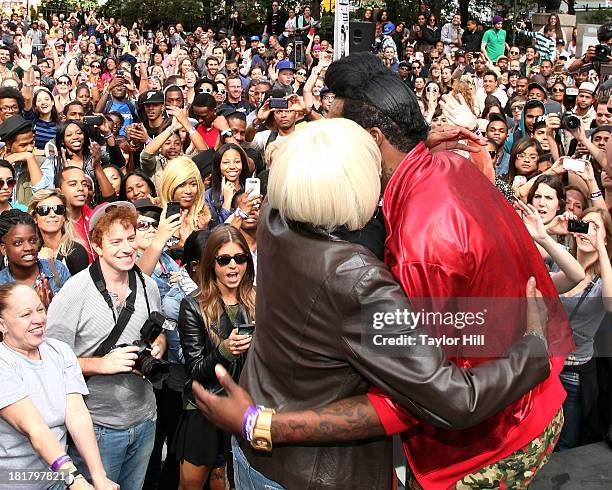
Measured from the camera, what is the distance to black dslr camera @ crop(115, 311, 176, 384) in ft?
11.3

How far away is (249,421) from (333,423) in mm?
226

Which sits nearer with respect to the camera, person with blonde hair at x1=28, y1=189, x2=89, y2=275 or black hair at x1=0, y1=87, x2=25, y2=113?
person with blonde hair at x1=28, y1=189, x2=89, y2=275

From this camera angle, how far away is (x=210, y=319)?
12.3 ft

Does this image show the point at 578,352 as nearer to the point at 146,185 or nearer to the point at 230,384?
the point at 230,384

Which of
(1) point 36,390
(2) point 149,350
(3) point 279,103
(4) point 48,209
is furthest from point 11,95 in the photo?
(1) point 36,390

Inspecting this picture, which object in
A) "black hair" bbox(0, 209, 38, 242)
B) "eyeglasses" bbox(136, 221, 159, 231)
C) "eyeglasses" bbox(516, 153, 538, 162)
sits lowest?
"eyeglasses" bbox(516, 153, 538, 162)

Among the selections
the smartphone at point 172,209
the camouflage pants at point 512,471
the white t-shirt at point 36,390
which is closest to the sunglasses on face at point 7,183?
the smartphone at point 172,209

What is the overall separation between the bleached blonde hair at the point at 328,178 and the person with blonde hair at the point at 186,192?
3538mm

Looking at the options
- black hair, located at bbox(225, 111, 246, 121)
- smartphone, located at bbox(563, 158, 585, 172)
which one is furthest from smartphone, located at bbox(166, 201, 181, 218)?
black hair, located at bbox(225, 111, 246, 121)

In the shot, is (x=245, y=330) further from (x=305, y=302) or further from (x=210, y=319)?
(x=305, y=302)

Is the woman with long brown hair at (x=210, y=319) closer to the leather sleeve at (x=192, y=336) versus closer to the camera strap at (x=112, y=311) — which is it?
the leather sleeve at (x=192, y=336)

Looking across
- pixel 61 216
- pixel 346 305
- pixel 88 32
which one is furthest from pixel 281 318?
pixel 88 32

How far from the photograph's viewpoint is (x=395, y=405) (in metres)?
1.97

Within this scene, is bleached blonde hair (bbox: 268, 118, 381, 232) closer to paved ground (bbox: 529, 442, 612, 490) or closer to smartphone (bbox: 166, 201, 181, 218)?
paved ground (bbox: 529, 442, 612, 490)
